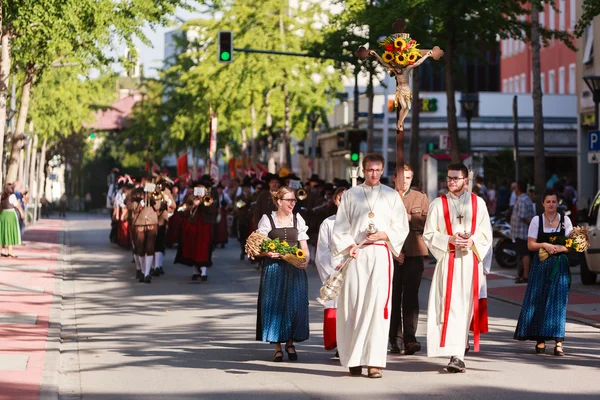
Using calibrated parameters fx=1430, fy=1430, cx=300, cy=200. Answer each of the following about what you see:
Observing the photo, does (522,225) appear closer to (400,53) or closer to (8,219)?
A: (400,53)

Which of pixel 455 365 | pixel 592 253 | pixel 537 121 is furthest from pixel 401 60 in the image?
pixel 537 121

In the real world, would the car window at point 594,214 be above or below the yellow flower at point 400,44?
below

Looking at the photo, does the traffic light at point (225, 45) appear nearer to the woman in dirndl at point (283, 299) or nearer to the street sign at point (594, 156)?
the street sign at point (594, 156)

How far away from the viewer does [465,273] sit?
484 inches

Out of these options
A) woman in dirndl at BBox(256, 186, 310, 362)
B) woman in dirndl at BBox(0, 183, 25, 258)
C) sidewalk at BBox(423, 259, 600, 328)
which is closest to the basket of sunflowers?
woman in dirndl at BBox(256, 186, 310, 362)

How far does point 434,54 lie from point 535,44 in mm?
16497

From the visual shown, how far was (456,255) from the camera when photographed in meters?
12.3

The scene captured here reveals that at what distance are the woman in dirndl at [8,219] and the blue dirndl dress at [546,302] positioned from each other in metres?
18.4

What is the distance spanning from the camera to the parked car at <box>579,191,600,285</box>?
22016mm

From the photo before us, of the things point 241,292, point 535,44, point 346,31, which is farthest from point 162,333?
point 346,31

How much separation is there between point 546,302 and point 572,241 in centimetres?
67

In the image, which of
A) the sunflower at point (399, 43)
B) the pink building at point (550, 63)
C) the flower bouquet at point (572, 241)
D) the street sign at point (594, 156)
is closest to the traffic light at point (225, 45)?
the street sign at point (594, 156)

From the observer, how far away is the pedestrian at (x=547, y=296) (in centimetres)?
1348

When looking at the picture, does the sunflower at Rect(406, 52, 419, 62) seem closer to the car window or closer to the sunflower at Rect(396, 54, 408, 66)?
the sunflower at Rect(396, 54, 408, 66)
